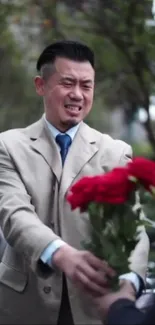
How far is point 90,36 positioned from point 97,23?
2.37 feet

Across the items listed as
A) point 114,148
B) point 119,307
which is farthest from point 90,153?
point 119,307

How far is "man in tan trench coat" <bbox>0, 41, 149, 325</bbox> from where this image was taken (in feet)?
10.8

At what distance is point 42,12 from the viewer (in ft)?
29.1

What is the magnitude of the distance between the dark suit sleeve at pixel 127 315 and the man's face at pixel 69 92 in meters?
0.96

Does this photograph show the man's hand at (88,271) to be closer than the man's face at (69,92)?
Yes

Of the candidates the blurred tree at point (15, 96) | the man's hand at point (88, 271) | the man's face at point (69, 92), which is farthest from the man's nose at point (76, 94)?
the blurred tree at point (15, 96)

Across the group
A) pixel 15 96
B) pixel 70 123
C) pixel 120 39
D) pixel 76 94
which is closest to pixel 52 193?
pixel 70 123

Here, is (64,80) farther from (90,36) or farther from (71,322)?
(90,36)

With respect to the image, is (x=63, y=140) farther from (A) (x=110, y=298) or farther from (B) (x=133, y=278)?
(A) (x=110, y=298)

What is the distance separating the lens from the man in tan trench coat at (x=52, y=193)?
3.29 meters

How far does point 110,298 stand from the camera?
304 centimetres

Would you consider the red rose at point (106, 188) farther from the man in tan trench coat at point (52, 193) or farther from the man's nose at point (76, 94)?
the man's nose at point (76, 94)

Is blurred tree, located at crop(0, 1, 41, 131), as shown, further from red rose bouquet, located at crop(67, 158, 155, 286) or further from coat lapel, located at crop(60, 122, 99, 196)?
red rose bouquet, located at crop(67, 158, 155, 286)

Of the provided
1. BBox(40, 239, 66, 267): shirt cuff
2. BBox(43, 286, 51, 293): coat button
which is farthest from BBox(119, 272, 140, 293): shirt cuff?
BBox(43, 286, 51, 293): coat button
